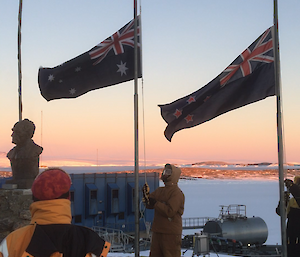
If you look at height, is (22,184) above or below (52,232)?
below

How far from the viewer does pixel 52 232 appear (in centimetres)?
309

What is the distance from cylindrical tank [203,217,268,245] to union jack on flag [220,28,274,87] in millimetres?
15496

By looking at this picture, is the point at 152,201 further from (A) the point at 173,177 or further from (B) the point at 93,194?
(B) the point at 93,194

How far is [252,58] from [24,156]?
19.3ft

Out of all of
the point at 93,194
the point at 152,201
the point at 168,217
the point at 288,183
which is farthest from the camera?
the point at 93,194

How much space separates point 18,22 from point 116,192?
66.1 feet

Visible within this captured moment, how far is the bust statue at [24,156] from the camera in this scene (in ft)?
32.0

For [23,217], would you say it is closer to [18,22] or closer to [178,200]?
[178,200]

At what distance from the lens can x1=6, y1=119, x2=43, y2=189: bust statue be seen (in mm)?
9764

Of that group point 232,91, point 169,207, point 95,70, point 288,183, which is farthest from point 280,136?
point 95,70

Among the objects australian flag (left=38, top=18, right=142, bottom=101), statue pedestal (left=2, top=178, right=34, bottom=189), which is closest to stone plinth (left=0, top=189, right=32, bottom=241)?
statue pedestal (left=2, top=178, right=34, bottom=189)

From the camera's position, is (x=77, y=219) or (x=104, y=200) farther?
(x=104, y=200)

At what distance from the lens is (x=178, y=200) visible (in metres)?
7.08

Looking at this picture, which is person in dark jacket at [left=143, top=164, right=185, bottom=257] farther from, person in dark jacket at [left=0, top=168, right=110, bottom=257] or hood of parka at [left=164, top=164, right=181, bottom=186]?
person in dark jacket at [left=0, top=168, right=110, bottom=257]
